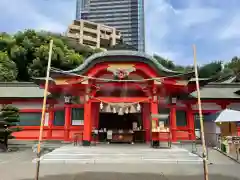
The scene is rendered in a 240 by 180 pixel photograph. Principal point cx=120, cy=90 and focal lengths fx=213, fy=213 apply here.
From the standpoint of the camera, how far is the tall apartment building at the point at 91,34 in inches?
2896

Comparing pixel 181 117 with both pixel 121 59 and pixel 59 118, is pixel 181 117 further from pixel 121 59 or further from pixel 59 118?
pixel 59 118

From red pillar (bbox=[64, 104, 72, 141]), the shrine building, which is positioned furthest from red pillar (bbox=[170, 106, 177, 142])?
red pillar (bbox=[64, 104, 72, 141])

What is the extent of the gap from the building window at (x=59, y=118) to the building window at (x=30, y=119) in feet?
4.63

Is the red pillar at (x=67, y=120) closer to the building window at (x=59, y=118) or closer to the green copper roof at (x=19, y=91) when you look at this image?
the building window at (x=59, y=118)

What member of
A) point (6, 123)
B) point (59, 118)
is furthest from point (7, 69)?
point (6, 123)

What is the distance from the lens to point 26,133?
16906 mm

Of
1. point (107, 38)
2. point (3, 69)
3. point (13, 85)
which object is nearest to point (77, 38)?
point (107, 38)

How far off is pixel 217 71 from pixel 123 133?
38849mm

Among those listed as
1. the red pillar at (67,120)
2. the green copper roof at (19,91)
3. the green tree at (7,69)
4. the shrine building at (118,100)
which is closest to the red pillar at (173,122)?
the shrine building at (118,100)

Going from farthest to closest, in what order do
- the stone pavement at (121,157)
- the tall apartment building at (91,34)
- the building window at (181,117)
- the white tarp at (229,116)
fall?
1. the tall apartment building at (91,34)
2. the building window at (181,117)
3. the white tarp at (229,116)
4. the stone pavement at (121,157)

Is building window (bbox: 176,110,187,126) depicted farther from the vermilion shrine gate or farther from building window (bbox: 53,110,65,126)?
building window (bbox: 53,110,65,126)

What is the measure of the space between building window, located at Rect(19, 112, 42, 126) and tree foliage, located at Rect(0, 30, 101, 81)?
17.1m

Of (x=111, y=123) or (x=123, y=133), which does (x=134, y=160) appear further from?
(x=111, y=123)

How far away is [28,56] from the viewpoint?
3719 cm
